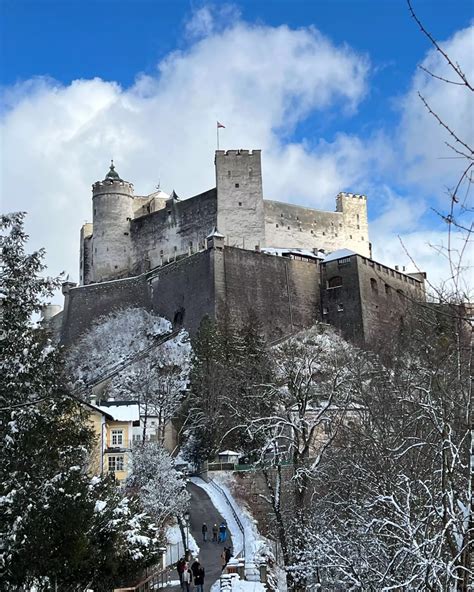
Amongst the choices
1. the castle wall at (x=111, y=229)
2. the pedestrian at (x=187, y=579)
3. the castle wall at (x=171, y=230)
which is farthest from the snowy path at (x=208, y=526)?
the castle wall at (x=111, y=229)

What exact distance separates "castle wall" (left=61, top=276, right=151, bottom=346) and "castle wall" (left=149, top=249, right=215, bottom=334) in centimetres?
197

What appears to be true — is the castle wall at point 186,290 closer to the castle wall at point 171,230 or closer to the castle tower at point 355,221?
the castle wall at point 171,230

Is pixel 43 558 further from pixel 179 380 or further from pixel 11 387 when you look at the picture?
pixel 179 380

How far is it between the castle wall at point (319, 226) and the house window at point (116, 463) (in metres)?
31.1

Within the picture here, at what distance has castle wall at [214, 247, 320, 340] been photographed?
51.8m

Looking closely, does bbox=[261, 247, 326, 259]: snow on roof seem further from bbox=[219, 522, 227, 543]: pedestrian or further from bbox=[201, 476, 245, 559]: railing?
bbox=[219, 522, 227, 543]: pedestrian

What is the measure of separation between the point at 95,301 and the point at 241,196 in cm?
1350

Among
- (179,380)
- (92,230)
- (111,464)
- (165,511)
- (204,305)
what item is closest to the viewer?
(165,511)

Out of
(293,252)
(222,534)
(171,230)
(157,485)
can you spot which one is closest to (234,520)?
(222,534)

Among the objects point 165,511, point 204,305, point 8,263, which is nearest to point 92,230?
point 204,305

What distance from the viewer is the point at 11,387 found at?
14078 millimetres

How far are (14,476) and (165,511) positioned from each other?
11.1m

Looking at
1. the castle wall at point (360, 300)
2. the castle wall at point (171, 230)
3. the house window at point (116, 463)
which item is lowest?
the house window at point (116, 463)

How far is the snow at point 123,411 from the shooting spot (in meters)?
34.6
